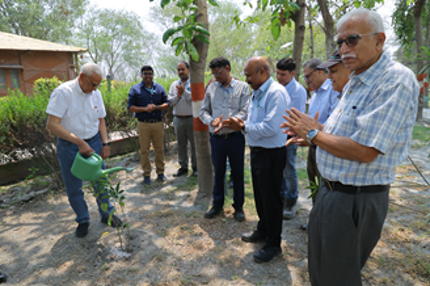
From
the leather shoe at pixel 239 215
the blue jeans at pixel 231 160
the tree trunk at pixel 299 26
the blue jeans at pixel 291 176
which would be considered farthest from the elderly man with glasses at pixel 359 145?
the tree trunk at pixel 299 26

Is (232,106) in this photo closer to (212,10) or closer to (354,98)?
(354,98)

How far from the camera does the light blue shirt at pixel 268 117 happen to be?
2.63 metres

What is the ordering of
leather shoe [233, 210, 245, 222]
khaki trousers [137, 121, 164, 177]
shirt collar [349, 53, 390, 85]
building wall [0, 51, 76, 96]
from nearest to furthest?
shirt collar [349, 53, 390, 85] → leather shoe [233, 210, 245, 222] → khaki trousers [137, 121, 164, 177] → building wall [0, 51, 76, 96]

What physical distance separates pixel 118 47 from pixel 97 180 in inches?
1599

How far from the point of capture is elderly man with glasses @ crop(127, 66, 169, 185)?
16.4 feet

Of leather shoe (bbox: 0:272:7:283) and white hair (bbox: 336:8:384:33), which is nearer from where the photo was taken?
white hair (bbox: 336:8:384:33)

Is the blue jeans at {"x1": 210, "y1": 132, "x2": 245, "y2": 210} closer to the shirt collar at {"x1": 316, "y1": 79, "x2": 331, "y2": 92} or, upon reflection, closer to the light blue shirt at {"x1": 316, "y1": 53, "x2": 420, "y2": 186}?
the shirt collar at {"x1": 316, "y1": 79, "x2": 331, "y2": 92}

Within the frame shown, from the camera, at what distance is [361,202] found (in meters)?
1.51

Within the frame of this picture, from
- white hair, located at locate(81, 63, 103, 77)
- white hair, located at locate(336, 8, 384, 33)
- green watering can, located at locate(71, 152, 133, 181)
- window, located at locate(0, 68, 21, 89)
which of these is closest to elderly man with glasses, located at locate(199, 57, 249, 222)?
green watering can, located at locate(71, 152, 133, 181)

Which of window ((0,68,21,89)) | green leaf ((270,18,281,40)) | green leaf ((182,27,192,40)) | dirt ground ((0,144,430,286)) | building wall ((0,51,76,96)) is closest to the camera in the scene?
dirt ground ((0,144,430,286))

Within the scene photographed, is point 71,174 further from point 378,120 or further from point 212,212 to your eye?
point 378,120

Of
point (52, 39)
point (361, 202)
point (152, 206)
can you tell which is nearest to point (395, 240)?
point (361, 202)

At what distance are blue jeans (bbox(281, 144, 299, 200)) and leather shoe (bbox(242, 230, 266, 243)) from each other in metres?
0.96

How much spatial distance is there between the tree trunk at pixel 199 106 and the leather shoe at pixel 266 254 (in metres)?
1.73
